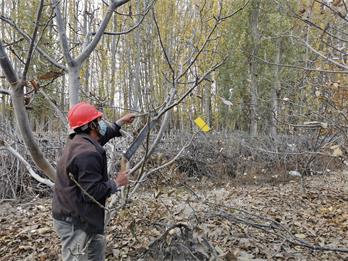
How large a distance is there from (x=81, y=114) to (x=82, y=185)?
509 millimetres

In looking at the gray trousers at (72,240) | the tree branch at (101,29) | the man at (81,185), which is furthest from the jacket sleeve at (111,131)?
the gray trousers at (72,240)

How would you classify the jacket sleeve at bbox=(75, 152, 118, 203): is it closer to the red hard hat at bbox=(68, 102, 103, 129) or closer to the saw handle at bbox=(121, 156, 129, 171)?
the saw handle at bbox=(121, 156, 129, 171)

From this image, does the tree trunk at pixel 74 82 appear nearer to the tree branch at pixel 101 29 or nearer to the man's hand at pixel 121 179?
the tree branch at pixel 101 29

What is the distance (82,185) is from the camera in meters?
2.60

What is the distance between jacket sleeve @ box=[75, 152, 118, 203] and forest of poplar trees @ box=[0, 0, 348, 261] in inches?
7.4

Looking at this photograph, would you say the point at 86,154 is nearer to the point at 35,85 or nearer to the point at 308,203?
the point at 35,85

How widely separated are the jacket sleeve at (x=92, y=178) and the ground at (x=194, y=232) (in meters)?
0.64

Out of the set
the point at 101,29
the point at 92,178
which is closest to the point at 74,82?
the point at 101,29

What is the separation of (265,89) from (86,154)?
16497 millimetres

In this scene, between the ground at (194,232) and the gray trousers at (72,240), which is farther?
the ground at (194,232)

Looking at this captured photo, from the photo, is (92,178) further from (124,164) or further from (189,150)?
(189,150)

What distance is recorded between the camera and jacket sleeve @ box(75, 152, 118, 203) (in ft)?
8.49

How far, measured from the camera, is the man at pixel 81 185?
261cm

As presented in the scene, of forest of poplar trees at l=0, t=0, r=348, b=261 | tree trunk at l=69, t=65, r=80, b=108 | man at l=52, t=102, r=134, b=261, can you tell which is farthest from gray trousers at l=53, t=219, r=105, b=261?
tree trunk at l=69, t=65, r=80, b=108
